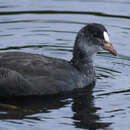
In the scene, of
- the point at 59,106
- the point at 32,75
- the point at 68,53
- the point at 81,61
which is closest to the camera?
the point at 59,106

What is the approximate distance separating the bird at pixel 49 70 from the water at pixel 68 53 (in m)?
0.22

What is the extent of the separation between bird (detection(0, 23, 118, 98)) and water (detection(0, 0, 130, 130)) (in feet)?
0.73

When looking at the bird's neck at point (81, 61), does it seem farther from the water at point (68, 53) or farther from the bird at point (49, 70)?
the water at point (68, 53)

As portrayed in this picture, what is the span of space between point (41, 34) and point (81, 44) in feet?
10.1

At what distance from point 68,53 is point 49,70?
8.10ft

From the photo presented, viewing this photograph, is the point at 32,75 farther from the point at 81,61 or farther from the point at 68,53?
the point at 68,53

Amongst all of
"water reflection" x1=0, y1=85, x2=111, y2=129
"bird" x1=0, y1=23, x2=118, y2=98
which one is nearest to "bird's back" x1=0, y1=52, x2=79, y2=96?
"bird" x1=0, y1=23, x2=118, y2=98

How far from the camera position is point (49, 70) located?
11.4 metres

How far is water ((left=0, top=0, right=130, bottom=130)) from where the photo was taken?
10195mm

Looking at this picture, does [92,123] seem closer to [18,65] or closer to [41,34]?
[18,65]

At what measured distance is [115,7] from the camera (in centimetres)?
1650

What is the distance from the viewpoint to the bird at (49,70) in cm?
1117

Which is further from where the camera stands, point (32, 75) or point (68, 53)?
point (68, 53)

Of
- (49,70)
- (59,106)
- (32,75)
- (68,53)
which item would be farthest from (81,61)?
(68,53)
